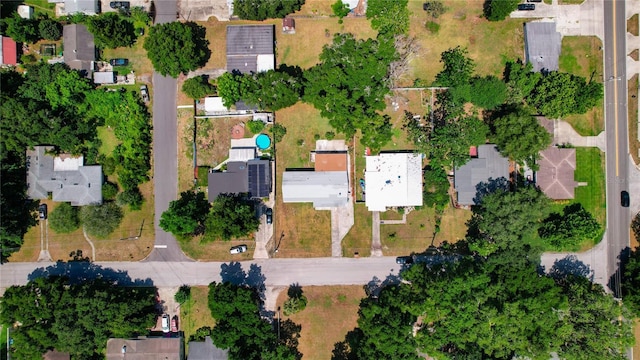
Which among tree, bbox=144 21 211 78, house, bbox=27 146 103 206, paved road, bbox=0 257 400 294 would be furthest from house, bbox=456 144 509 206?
house, bbox=27 146 103 206

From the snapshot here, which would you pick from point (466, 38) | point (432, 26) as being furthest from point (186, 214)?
point (466, 38)

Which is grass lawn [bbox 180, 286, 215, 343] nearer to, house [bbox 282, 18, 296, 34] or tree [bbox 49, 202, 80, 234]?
tree [bbox 49, 202, 80, 234]

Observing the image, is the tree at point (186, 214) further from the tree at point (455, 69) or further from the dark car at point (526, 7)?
the dark car at point (526, 7)

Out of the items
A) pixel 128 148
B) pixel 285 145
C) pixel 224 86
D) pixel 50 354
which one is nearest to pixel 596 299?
pixel 285 145

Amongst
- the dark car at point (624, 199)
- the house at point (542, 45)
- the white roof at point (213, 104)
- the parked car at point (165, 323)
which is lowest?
the parked car at point (165, 323)

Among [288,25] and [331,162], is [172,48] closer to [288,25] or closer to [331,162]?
[288,25]

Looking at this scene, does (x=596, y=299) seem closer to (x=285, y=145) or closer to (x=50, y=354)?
(x=285, y=145)

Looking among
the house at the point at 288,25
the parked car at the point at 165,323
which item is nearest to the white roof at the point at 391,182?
the house at the point at 288,25
